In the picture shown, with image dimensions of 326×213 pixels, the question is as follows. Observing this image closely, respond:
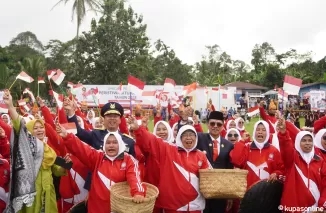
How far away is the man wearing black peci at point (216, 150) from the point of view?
15.8ft

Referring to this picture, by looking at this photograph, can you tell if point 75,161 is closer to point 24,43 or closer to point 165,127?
point 165,127

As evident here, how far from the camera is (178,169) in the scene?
4.31m

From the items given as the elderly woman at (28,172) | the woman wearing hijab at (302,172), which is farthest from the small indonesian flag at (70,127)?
the woman wearing hijab at (302,172)

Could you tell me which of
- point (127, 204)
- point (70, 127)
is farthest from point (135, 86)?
point (127, 204)

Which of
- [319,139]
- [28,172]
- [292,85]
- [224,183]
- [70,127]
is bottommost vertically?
[224,183]

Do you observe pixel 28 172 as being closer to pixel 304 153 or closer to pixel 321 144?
pixel 304 153

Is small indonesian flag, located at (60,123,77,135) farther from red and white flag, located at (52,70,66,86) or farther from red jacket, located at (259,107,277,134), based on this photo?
red and white flag, located at (52,70,66,86)

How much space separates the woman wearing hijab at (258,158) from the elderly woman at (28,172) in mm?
2396

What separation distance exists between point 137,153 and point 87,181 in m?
0.77

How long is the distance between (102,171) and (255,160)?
2192 millimetres

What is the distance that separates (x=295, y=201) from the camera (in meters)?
4.27

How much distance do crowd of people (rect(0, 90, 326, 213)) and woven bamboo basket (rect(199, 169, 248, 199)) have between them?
27cm

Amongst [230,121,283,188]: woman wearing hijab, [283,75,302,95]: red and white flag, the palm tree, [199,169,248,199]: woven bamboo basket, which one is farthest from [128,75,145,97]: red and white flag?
the palm tree

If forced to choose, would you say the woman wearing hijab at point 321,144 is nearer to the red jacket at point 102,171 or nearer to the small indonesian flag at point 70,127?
the red jacket at point 102,171
